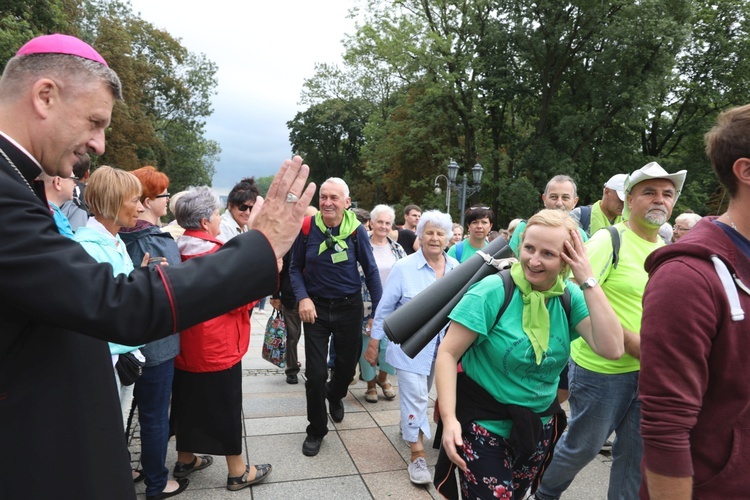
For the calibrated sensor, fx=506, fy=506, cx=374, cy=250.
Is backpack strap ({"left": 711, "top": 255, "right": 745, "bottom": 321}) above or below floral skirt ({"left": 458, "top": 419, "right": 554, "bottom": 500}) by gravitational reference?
above

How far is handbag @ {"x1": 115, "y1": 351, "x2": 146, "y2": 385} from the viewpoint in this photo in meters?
2.71

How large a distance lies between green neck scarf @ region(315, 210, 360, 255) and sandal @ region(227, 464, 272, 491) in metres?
1.78

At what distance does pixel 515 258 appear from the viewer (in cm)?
280

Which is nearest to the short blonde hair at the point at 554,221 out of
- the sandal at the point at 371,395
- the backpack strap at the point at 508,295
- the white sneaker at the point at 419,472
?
the backpack strap at the point at 508,295

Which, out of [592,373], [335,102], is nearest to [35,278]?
[592,373]

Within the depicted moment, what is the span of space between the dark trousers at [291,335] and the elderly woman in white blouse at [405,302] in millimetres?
1811

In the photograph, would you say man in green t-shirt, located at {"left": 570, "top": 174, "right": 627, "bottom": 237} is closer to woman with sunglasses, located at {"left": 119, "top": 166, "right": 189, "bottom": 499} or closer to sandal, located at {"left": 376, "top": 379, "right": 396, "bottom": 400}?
sandal, located at {"left": 376, "top": 379, "right": 396, "bottom": 400}

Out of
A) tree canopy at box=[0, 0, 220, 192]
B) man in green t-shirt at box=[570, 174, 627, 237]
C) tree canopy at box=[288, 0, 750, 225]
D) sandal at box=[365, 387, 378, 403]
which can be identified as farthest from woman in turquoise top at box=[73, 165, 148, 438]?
tree canopy at box=[288, 0, 750, 225]

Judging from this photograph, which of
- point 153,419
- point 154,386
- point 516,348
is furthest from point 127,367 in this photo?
point 516,348

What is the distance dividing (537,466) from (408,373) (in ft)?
5.16

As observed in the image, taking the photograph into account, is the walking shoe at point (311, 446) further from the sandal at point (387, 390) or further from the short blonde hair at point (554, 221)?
the short blonde hair at point (554, 221)

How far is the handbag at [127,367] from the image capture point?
8.91 ft

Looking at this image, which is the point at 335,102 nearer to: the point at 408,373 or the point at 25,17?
the point at 25,17

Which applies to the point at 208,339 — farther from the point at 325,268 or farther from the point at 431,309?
the point at 431,309
